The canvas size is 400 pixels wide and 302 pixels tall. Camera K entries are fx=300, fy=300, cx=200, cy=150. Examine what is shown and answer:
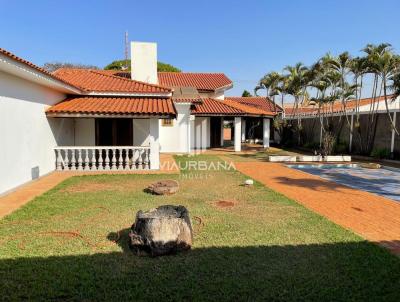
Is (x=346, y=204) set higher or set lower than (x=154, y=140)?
lower

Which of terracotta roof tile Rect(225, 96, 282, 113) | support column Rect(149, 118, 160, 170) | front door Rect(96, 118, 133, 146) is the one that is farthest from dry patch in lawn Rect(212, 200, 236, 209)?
terracotta roof tile Rect(225, 96, 282, 113)

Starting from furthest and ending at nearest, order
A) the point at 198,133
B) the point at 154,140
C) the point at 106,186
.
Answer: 1. the point at 198,133
2. the point at 154,140
3. the point at 106,186

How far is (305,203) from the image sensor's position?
8.15 meters

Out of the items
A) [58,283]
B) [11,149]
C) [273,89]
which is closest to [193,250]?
[58,283]

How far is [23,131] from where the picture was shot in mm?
9547

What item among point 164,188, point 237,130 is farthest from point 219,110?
point 164,188

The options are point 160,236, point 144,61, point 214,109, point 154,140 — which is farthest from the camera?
point 214,109

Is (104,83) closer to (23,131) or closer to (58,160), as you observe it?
(58,160)

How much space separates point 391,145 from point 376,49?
18.1ft

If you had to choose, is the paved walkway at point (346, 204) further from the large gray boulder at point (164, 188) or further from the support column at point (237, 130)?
the support column at point (237, 130)

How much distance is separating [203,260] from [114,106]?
9937 millimetres

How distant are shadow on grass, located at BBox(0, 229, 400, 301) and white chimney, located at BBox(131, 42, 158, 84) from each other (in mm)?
17642

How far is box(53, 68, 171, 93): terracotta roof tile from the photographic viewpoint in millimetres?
14664

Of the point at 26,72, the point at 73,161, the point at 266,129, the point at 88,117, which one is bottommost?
the point at 73,161
